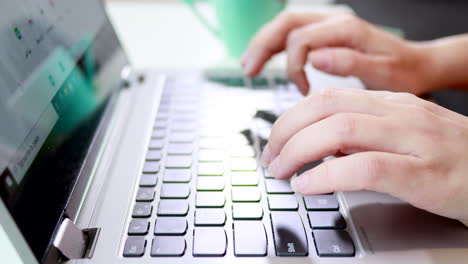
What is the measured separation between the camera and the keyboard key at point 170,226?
0.30 metres

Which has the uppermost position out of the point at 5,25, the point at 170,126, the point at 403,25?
the point at 5,25

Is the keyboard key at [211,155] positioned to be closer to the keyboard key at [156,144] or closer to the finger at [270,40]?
the keyboard key at [156,144]

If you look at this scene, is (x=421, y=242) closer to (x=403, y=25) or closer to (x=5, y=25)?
(x=5, y=25)

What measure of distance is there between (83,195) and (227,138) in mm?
156

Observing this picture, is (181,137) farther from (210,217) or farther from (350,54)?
(350,54)

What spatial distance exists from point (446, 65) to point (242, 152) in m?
0.33

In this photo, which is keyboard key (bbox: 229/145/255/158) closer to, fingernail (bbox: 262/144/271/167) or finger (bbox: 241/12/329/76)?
fingernail (bbox: 262/144/271/167)

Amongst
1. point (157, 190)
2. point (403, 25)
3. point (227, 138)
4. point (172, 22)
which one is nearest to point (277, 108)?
point (227, 138)

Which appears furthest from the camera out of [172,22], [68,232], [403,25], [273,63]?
[403,25]

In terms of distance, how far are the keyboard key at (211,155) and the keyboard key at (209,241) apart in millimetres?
96

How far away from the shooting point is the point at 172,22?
0.77 m

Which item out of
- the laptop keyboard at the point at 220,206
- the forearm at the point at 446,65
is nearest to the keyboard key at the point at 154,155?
the laptop keyboard at the point at 220,206

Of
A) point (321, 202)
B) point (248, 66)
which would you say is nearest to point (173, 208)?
point (321, 202)

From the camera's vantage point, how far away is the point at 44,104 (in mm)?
326
